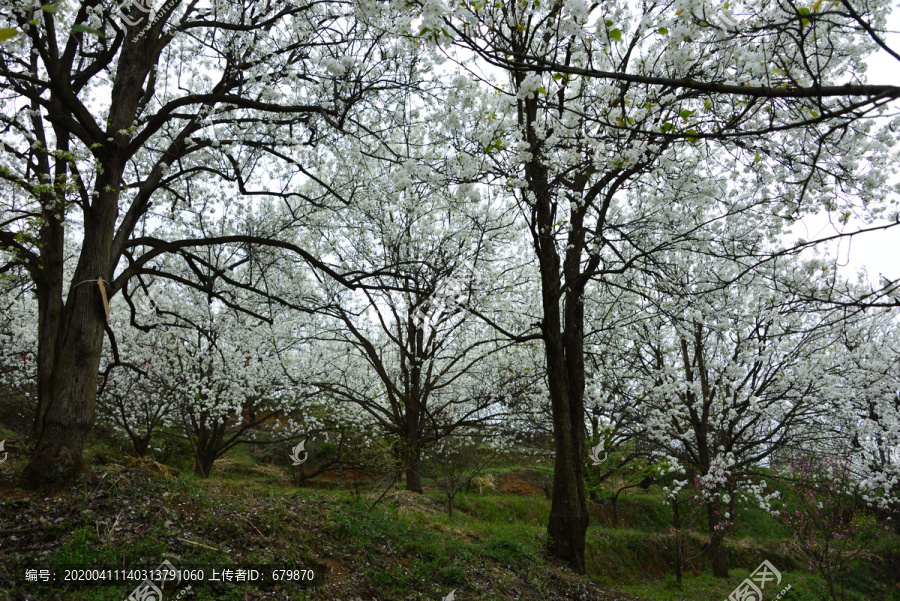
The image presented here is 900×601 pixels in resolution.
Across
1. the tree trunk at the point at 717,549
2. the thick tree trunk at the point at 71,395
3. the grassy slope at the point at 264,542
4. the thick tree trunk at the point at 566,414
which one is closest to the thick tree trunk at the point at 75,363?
the thick tree trunk at the point at 71,395

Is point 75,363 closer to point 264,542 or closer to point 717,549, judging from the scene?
point 264,542

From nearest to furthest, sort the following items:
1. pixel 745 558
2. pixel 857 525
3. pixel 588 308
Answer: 1. pixel 857 525
2. pixel 588 308
3. pixel 745 558

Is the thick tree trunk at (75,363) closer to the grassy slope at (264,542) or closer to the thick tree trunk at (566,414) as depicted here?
the grassy slope at (264,542)

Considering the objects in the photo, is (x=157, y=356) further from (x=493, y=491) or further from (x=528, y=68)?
(x=528, y=68)

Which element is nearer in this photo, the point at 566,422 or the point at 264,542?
the point at 264,542

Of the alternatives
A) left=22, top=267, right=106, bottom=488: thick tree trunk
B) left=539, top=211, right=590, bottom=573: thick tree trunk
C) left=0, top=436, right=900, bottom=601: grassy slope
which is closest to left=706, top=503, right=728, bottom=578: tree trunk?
left=0, top=436, right=900, bottom=601: grassy slope

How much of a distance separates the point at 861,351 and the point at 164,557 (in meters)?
12.8

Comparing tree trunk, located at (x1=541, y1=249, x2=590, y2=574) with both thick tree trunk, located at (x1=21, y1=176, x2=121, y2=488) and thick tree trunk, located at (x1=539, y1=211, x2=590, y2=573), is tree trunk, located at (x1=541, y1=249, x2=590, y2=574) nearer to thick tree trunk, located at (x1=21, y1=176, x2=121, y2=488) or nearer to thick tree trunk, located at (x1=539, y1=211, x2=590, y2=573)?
thick tree trunk, located at (x1=539, y1=211, x2=590, y2=573)

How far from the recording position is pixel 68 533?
3.82m

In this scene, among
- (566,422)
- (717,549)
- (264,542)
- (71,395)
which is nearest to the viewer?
(264,542)

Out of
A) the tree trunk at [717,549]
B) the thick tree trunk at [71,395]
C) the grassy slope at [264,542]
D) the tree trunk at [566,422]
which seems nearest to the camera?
the grassy slope at [264,542]

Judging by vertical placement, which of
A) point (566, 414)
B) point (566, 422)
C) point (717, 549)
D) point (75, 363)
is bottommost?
point (717, 549)

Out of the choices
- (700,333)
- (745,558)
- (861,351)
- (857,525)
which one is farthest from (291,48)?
(745,558)

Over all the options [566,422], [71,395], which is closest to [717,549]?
[566,422]
